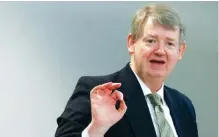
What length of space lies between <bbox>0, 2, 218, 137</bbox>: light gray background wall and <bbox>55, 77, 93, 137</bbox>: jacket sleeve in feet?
2.53

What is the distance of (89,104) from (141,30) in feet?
1.14

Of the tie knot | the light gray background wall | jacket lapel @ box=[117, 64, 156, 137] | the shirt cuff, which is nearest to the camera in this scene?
the shirt cuff

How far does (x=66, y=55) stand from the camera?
1.80m

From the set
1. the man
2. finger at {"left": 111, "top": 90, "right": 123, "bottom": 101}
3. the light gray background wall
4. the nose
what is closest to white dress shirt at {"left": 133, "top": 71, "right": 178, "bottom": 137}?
the man

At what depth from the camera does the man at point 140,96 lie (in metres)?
0.94

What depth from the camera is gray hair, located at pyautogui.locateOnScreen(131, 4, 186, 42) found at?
111cm

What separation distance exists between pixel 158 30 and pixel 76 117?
0.42 meters

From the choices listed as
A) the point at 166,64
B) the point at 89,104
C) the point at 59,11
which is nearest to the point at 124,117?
the point at 89,104

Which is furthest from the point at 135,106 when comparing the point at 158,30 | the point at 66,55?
the point at 66,55

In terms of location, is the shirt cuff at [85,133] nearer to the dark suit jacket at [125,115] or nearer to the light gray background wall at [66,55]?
the dark suit jacket at [125,115]

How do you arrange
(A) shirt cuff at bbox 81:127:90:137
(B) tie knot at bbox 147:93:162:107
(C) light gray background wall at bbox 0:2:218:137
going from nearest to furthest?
1. (A) shirt cuff at bbox 81:127:90:137
2. (B) tie knot at bbox 147:93:162:107
3. (C) light gray background wall at bbox 0:2:218:137

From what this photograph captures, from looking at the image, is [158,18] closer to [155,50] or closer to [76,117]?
[155,50]

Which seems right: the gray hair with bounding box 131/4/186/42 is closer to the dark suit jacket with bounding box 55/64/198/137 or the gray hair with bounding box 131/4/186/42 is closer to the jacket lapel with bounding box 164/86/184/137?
the dark suit jacket with bounding box 55/64/198/137

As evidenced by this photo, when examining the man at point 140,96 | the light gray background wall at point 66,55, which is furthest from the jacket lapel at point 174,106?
the light gray background wall at point 66,55
